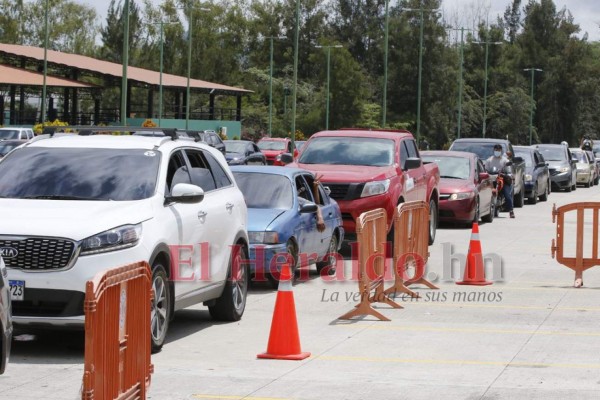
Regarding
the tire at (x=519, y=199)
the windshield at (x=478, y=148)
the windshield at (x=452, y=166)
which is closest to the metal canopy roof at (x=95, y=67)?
the windshield at (x=478, y=148)

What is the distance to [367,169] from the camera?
65.6 ft

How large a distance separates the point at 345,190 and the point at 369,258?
21.5 ft

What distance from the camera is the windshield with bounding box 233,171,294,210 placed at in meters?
15.9

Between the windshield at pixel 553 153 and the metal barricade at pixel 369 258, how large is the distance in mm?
34220

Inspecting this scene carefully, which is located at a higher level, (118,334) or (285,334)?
(118,334)

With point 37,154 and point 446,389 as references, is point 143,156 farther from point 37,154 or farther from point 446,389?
point 446,389

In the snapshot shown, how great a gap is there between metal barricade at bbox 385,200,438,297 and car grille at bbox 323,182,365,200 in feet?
11.8

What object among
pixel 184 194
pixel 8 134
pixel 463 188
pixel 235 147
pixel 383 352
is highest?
pixel 8 134

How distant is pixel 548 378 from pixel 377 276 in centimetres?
399

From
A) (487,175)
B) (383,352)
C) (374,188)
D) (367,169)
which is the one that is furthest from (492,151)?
(383,352)

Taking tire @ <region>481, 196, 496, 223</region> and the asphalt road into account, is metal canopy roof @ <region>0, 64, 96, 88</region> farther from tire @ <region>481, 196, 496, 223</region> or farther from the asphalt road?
the asphalt road

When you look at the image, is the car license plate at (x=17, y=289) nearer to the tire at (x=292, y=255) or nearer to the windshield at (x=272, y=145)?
the tire at (x=292, y=255)

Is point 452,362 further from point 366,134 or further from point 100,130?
point 366,134

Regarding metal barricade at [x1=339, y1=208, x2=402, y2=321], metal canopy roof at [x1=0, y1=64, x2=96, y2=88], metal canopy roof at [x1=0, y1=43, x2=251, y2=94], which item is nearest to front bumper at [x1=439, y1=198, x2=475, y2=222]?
metal barricade at [x1=339, y1=208, x2=402, y2=321]
